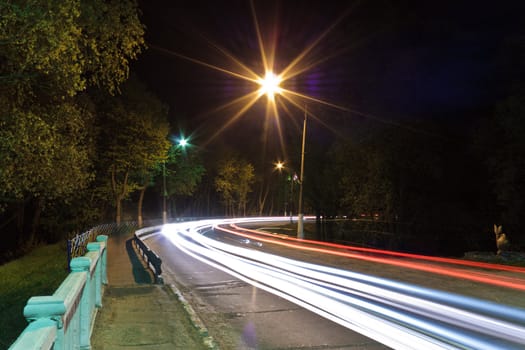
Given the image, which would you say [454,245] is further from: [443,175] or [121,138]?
[121,138]

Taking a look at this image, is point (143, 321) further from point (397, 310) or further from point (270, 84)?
point (270, 84)

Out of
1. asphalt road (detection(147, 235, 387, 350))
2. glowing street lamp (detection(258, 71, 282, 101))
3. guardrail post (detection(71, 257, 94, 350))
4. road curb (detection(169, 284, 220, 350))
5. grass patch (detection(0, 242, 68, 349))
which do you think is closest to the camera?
guardrail post (detection(71, 257, 94, 350))

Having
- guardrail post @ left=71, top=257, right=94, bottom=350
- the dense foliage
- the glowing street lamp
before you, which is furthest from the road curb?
the glowing street lamp

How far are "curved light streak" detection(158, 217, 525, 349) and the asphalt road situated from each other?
1.15 feet

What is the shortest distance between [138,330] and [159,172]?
176ft

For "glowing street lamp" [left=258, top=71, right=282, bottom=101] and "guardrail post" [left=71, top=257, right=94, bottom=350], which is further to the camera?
"glowing street lamp" [left=258, top=71, right=282, bottom=101]

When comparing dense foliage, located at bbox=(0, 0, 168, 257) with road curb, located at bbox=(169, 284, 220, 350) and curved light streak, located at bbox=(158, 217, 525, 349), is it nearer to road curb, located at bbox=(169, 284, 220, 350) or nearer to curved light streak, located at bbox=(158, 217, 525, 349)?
road curb, located at bbox=(169, 284, 220, 350)

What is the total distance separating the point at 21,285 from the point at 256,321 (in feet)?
40.8

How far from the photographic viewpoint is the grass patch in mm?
13281

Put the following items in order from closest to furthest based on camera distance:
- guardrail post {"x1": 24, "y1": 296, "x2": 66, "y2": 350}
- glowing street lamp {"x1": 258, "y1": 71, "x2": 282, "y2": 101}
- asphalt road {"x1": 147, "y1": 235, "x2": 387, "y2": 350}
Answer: guardrail post {"x1": 24, "y1": 296, "x2": 66, "y2": 350} → asphalt road {"x1": 147, "y1": 235, "x2": 387, "y2": 350} → glowing street lamp {"x1": 258, "y1": 71, "x2": 282, "y2": 101}

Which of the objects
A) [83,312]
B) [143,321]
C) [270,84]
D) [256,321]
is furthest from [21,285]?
[270,84]

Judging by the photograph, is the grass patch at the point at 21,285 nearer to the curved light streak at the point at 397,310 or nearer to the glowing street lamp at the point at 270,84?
the curved light streak at the point at 397,310

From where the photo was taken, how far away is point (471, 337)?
7.34m

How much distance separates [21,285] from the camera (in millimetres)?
17703
